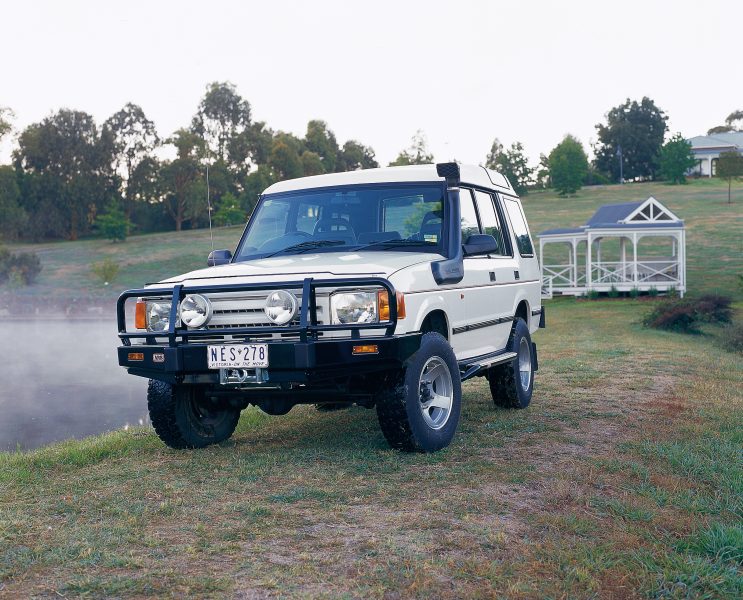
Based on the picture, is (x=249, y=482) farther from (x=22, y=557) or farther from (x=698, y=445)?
(x=698, y=445)

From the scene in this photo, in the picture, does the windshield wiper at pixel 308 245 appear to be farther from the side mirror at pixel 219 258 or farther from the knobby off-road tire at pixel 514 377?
the knobby off-road tire at pixel 514 377

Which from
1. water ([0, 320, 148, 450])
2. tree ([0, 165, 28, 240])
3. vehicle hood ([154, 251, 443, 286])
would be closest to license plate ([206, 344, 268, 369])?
vehicle hood ([154, 251, 443, 286])

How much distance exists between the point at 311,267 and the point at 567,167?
9705 centimetres

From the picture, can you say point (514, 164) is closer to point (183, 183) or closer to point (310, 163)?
point (310, 163)

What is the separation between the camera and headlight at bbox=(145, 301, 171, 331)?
648 centimetres

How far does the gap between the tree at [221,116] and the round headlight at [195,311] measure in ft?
287

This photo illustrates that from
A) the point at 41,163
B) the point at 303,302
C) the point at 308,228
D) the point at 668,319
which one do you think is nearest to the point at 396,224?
the point at 308,228

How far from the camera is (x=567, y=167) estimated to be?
328ft

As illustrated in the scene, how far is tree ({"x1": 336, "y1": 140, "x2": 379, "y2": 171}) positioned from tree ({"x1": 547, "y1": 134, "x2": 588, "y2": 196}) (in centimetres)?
2032

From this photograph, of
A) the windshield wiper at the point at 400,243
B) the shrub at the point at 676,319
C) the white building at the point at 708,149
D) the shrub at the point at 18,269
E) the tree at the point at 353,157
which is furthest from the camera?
the white building at the point at 708,149

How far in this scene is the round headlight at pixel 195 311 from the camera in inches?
247

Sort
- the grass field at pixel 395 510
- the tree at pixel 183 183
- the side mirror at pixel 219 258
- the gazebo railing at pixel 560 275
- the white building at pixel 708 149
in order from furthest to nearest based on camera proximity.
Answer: the white building at pixel 708 149 → the tree at pixel 183 183 → the gazebo railing at pixel 560 275 → the side mirror at pixel 219 258 → the grass field at pixel 395 510

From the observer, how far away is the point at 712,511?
5.07 metres

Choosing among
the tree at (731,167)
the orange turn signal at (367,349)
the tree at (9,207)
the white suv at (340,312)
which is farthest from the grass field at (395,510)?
the tree at (9,207)
